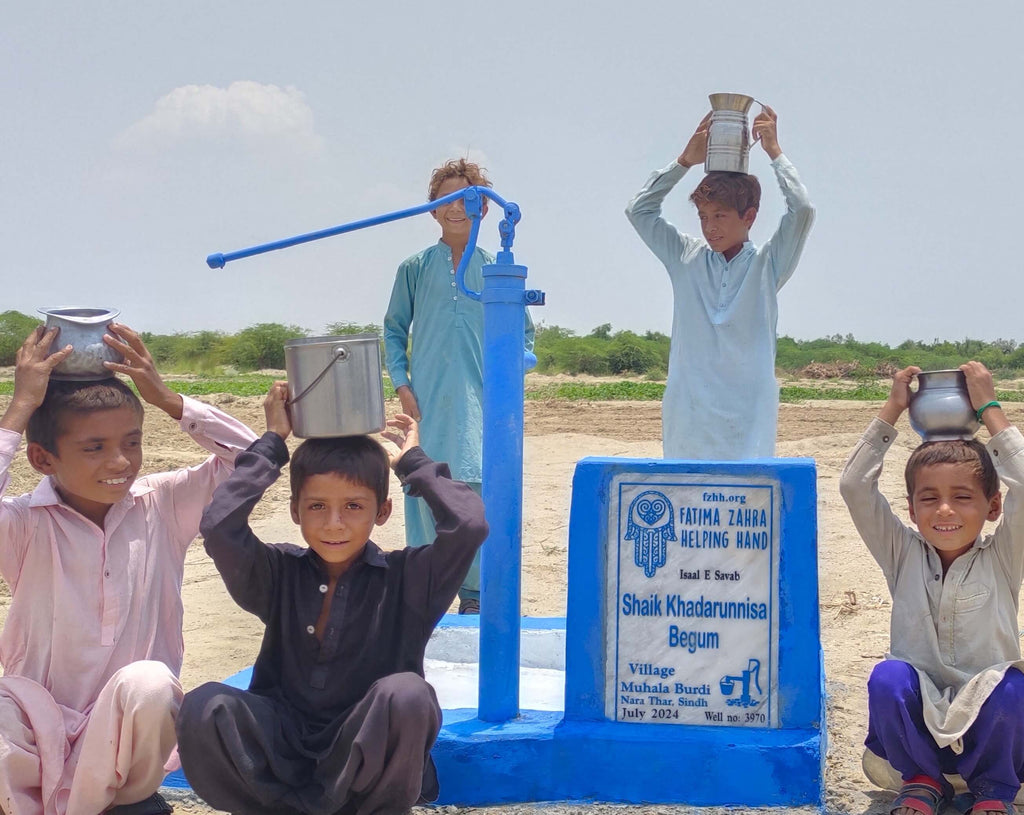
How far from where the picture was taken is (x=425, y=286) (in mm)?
4742

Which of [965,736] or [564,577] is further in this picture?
[564,577]

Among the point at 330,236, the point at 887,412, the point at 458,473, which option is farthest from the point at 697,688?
the point at 458,473

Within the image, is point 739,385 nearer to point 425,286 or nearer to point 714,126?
point 714,126

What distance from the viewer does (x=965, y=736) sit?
2.94m

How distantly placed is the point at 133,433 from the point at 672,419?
5.63ft

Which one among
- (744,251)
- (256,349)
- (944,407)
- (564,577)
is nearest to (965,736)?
(944,407)

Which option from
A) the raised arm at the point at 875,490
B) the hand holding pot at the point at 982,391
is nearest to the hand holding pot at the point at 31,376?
the raised arm at the point at 875,490

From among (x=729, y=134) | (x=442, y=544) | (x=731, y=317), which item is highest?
(x=729, y=134)

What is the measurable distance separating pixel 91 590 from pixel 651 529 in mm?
1503

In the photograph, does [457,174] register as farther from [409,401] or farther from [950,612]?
[950,612]

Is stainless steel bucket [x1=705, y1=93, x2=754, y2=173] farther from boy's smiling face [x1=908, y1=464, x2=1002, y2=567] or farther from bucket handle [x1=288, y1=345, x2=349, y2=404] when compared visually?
bucket handle [x1=288, y1=345, x2=349, y2=404]

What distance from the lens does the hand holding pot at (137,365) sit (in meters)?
3.00

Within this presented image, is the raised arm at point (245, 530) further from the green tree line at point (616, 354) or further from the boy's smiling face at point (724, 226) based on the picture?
the green tree line at point (616, 354)

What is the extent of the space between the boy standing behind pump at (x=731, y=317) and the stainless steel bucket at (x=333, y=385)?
4.01 feet
